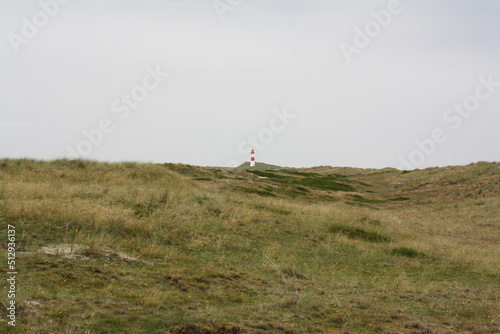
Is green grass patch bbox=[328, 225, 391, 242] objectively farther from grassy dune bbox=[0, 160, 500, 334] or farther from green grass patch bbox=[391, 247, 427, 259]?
green grass patch bbox=[391, 247, 427, 259]

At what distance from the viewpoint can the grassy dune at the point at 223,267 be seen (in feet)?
23.3

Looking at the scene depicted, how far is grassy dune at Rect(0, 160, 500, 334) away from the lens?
7113mm

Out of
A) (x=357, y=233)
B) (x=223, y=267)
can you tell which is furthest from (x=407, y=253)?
(x=223, y=267)

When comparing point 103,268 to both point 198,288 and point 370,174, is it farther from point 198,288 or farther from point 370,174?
point 370,174

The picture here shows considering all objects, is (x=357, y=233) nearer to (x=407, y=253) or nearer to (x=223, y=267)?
(x=407, y=253)

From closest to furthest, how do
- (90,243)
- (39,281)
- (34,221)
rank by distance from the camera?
(39,281)
(90,243)
(34,221)

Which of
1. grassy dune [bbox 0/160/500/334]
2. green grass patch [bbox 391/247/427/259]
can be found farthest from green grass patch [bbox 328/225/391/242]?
green grass patch [bbox 391/247/427/259]

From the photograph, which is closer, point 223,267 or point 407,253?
point 223,267

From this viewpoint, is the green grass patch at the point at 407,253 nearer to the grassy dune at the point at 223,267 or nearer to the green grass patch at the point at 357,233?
the grassy dune at the point at 223,267

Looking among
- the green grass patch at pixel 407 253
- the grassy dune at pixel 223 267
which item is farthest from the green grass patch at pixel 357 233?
the green grass patch at pixel 407 253

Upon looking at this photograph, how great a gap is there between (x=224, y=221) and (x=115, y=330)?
9317 mm

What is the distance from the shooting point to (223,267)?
10.8 meters

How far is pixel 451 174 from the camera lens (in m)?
48.5

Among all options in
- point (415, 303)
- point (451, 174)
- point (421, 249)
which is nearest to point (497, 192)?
point (451, 174)
